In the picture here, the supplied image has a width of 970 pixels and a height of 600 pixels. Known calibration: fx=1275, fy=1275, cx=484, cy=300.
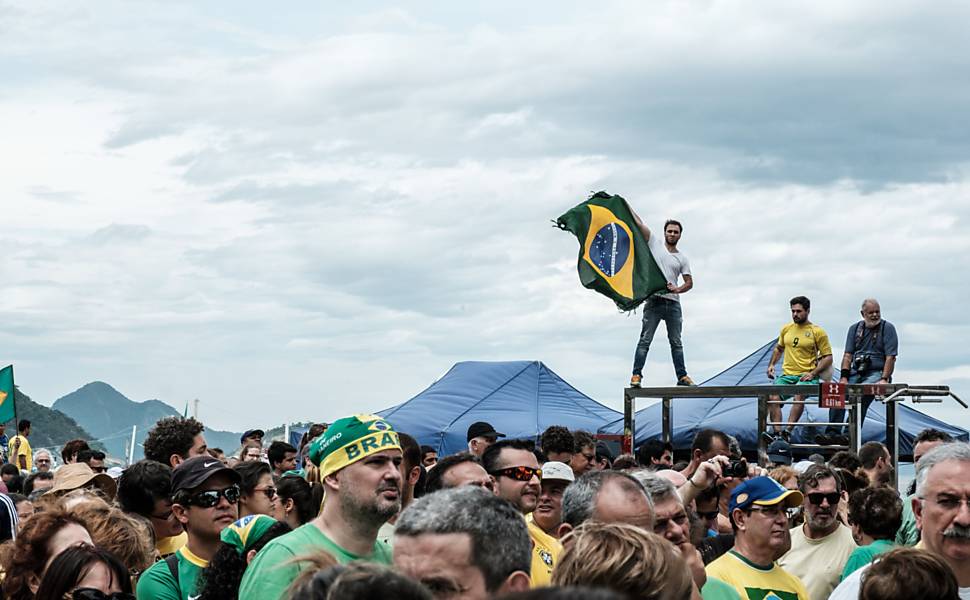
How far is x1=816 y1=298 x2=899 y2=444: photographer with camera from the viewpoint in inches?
613

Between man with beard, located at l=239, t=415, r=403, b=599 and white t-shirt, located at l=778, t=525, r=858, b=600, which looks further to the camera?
white t-shirt, located at l=778, t=525, r=858, b=600

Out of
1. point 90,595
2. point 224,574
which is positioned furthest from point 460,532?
point 224,574

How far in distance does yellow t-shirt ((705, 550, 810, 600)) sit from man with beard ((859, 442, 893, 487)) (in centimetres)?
479

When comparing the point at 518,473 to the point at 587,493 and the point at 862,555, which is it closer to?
the point at 587,493

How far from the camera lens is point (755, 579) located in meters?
6.20

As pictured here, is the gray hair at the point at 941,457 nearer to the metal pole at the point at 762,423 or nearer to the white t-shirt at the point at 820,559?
the white t-shirt at the point at 820,559

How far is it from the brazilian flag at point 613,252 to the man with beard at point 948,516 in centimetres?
1181

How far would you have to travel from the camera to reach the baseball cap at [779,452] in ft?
52.2

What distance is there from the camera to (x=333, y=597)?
2.55 m

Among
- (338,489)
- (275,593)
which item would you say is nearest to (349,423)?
(338,489)

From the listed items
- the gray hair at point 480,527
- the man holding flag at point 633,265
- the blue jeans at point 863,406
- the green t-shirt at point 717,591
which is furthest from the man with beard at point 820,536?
the man holding flag at point 633,265

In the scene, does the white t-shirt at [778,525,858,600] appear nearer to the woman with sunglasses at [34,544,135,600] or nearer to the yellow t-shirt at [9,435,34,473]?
the woman with sunglasses at [34,544,135,600]

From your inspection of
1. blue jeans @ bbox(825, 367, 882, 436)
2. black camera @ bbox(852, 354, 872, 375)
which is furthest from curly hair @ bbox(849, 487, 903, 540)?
black camera @ bbox(852, 354, 872, 375)

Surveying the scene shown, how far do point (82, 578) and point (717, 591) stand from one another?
2.60 meters
